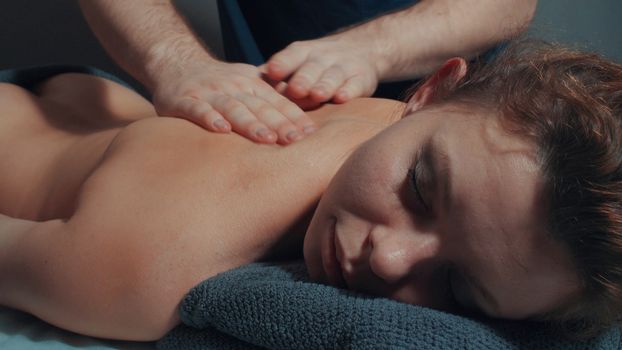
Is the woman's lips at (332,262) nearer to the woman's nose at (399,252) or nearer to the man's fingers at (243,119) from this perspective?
the woman's nose at (399,252)

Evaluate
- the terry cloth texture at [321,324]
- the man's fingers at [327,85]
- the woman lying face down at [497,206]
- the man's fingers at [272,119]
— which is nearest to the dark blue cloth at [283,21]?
the man's fingers at [327,85]

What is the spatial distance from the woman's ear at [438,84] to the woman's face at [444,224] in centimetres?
9

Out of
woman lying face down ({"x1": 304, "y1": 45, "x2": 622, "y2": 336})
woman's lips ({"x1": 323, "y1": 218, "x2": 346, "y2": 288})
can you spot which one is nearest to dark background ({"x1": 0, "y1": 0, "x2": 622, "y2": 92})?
woman lying face down ({"x1": 304, "y1": 45, "x2": 622, "y2": 336})

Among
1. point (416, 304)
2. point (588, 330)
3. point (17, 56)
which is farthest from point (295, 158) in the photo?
point (17, 56)

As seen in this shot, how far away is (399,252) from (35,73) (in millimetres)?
900

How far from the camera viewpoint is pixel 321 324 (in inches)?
26.0

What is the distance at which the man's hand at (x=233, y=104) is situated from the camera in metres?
0.87

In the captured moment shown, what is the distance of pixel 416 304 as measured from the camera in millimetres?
730

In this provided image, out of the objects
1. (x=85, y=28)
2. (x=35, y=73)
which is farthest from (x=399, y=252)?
A: (x=85, y=28)

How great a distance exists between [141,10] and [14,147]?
327 mm

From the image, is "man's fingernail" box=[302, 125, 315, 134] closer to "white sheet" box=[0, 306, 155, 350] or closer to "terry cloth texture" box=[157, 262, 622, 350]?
"terry cloth texture" box=[157, 262, 622, 350]

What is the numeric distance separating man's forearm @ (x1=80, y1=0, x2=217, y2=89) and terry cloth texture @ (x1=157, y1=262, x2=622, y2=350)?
461 mm

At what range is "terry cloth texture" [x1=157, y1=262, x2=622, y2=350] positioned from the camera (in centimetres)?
64

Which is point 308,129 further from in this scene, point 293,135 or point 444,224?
point 444,224
